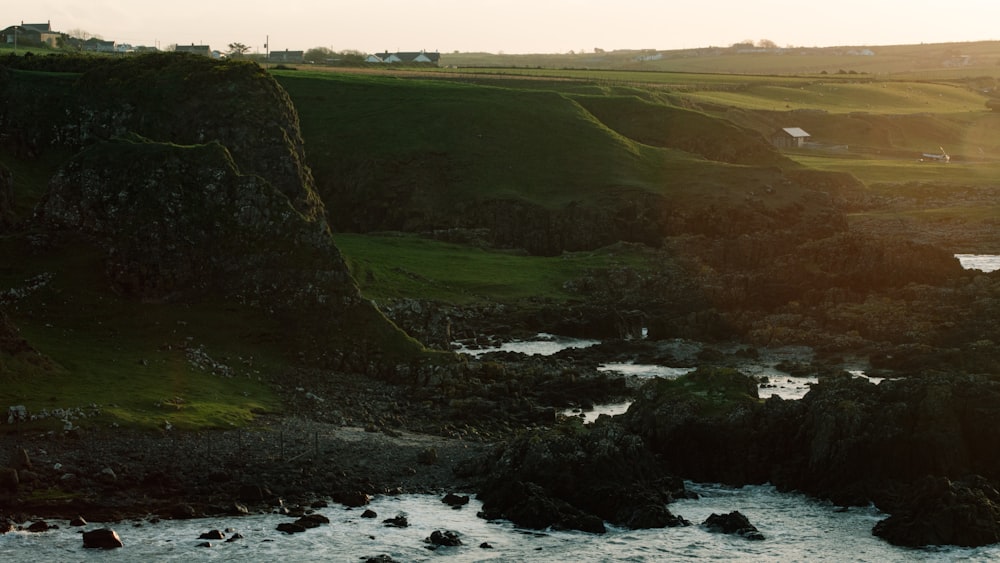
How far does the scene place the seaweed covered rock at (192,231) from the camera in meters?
83.3

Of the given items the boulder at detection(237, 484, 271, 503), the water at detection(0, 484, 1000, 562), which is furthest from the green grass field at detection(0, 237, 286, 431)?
the water at detection(0, 484, 1000, 562)

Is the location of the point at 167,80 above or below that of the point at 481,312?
above

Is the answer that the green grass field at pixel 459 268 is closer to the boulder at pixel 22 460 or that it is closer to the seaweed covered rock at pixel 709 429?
the seaweed covered rock at pixel 709 429

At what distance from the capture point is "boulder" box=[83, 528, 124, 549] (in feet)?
178

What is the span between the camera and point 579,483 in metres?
61.7

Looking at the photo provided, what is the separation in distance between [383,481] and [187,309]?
79.1 feet

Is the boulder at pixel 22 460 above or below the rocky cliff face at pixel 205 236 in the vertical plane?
below

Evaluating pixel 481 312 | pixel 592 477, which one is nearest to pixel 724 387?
pixel 592 477

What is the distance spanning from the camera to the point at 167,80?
117625 mm

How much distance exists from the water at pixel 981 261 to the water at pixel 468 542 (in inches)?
3245

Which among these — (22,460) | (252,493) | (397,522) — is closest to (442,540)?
(397,522)

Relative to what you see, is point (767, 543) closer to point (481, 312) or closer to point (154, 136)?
point (481, 312)

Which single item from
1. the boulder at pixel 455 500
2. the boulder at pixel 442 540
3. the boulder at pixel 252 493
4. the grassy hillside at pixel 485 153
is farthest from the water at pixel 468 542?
the grassy hillside at pixel 485 153

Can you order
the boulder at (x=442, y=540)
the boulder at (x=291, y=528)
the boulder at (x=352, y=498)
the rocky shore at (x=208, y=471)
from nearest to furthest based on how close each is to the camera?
1. the boulder at (x=442, y=540)
2. the boulder at (x=291, y=528)
3. the rocky shore at (x=208, y=471)
4. the boulder at (x=352, y=498)
